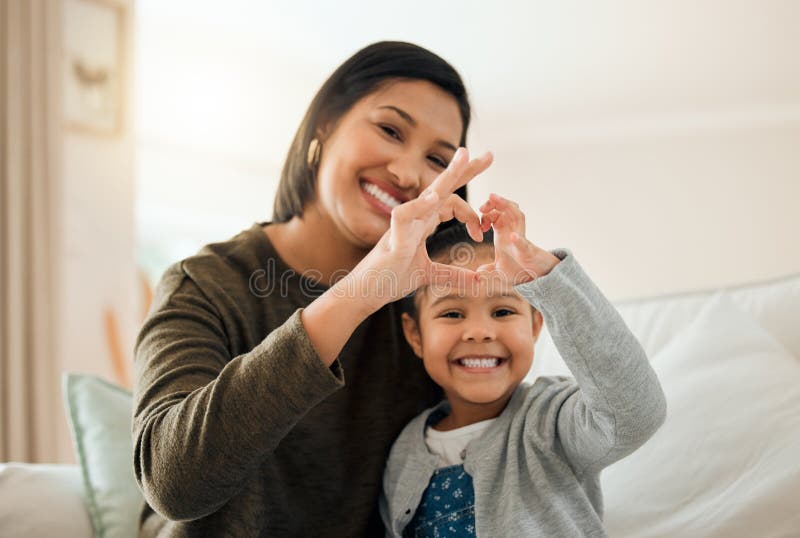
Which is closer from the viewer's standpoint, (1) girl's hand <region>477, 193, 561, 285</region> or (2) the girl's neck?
(1) girl's hand <region>477, 193, 561, 285</region>

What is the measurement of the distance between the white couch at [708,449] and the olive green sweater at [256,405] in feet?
0.66

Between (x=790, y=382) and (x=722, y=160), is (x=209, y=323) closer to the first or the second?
(x=790, y=382)

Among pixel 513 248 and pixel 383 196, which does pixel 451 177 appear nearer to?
pixel 513 248

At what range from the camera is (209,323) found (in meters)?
1.07

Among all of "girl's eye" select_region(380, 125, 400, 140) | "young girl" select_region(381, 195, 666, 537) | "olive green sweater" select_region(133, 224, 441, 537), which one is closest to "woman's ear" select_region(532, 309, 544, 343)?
"young girl" select_region(381, 195, 666, 537)

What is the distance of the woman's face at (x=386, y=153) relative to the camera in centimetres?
120

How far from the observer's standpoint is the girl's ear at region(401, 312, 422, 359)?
1.20 m

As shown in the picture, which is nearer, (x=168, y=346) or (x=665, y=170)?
(x=168, y=346)

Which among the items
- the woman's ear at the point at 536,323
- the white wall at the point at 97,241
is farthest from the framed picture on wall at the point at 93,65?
the woman's ear at the point at 536,323

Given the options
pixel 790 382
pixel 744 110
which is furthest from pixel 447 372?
pixel 744 110

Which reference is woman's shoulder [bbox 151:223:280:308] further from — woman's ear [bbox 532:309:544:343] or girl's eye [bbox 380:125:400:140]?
woman's ear [bbox 532:309:544:343]

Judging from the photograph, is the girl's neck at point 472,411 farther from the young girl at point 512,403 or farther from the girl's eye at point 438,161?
the girl's eye at point 438,161

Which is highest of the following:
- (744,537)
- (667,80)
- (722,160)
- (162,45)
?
(162,45)

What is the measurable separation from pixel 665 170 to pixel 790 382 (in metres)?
3.14
